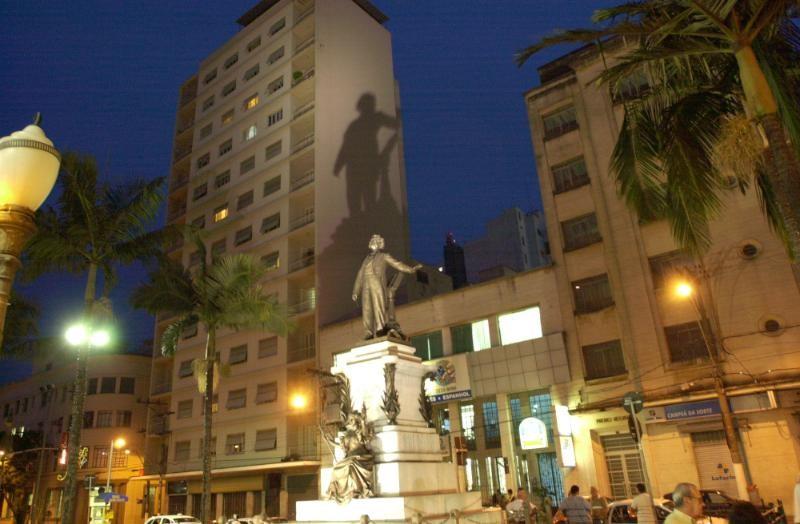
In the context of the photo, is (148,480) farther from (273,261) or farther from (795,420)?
(795,420)

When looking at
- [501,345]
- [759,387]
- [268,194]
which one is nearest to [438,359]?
[501,345]

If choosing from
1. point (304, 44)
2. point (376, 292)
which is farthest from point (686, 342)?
point (304, 44)

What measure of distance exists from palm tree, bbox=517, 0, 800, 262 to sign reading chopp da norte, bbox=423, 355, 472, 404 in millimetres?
18821

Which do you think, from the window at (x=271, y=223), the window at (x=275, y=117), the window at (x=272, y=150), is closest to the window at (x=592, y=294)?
the window at (x=271, y=223)

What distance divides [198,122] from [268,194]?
44.9 ft

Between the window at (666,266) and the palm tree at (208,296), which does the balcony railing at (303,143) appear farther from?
the window at (666,266)

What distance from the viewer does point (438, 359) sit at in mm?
29812

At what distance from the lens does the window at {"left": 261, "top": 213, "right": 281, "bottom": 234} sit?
1634 inches

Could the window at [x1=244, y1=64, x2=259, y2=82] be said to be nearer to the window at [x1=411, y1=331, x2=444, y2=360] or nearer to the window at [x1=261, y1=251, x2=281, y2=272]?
the window at [x1=261, y1=251, x2=281, y2=272]

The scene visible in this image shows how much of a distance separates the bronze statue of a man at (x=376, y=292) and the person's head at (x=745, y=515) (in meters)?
9.43

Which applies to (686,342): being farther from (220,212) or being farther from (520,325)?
(220,212)

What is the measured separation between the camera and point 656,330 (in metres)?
24.1

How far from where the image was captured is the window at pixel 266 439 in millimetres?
36281

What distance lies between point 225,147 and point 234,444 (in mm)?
23825
